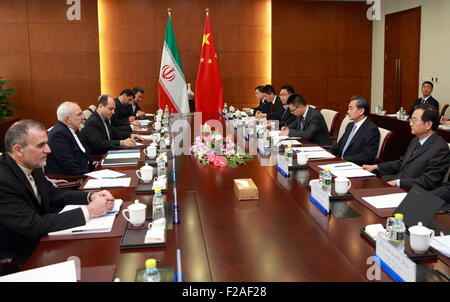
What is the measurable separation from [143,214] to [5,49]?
8.01 meters

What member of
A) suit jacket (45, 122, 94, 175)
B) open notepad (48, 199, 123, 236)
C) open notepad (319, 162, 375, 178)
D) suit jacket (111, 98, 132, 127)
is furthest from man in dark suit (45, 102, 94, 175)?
suit jacket (111, 98, 132, 127)

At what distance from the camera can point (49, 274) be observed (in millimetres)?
1523

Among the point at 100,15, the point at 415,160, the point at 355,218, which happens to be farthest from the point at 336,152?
the point at 100,15

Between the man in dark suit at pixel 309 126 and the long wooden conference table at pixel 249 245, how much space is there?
→ 212cm

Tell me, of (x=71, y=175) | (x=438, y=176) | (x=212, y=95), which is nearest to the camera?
(x=438, y=176)

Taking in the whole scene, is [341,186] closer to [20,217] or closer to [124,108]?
[20,217]

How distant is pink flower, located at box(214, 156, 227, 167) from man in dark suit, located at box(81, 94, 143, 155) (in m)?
1.36

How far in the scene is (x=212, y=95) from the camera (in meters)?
8.00

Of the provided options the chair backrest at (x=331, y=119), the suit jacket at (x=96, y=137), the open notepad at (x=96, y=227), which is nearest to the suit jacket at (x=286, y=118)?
the chair backrest at (x=331, y=119)

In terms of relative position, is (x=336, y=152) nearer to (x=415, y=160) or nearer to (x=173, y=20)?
(x=415, y=160)

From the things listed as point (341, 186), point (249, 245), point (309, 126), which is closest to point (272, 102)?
point (309, 126)

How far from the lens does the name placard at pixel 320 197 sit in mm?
2128

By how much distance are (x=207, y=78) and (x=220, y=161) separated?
4.94m

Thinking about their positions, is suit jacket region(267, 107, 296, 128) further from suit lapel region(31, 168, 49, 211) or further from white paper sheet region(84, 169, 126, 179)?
suit lapel region(31, 168, 49, 211)
